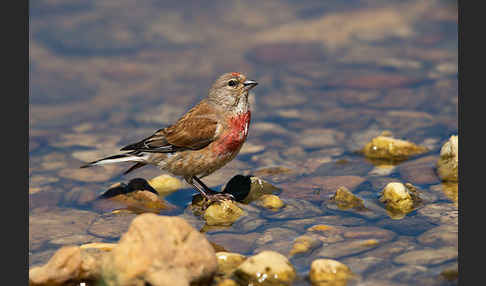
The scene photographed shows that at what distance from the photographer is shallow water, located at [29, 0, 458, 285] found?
5.83 meters

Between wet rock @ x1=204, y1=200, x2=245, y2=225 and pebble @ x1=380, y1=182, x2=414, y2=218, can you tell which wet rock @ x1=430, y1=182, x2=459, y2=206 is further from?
wet rock @ x1=204, y1=200, x2=245, y2=225

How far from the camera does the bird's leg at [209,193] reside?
20.8ft

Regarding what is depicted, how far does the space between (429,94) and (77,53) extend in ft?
18.0

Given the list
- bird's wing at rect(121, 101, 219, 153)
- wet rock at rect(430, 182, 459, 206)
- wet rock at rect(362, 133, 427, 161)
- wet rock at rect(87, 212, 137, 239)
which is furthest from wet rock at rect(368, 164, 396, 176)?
wet rock at rect(87, 212, 137, 239)

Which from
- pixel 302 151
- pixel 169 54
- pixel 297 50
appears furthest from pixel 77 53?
pixel 302 151

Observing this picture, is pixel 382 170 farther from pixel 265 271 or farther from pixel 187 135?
pixel 265 271

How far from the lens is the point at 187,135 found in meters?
Answer: 6.50

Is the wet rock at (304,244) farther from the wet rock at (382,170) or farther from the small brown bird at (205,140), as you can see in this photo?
the wet rock at (382,170)

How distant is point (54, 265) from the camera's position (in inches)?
187

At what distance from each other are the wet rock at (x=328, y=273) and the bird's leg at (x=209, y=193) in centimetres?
170

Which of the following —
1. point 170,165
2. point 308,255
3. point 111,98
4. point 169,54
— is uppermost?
point 169,54

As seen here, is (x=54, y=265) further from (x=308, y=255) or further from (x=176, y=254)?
(x=308, y=255)

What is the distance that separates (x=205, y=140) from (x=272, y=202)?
83cm

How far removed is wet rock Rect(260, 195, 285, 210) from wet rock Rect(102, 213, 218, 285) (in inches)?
69.0
